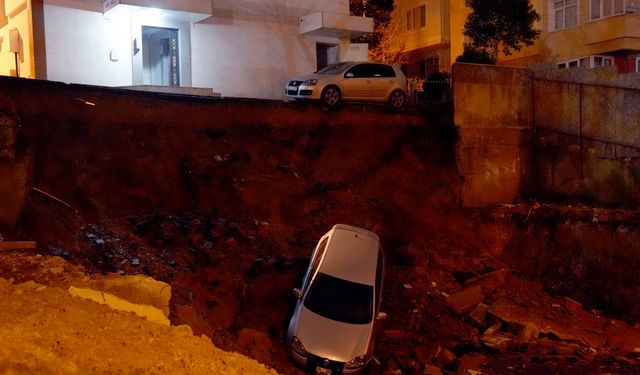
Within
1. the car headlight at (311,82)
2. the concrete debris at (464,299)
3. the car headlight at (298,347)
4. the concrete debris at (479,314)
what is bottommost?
the concrete debris at (479,314)

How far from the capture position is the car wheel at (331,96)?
18172 mm

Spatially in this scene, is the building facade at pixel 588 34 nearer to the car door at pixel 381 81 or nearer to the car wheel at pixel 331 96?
the car door at pixel 381 81

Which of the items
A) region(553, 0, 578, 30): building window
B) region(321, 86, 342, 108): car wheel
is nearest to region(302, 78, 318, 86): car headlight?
region(321, 86, 342, 108): car wheel

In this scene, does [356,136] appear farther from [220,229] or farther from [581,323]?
[581,323]

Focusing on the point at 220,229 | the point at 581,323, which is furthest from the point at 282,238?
the point at 581,323

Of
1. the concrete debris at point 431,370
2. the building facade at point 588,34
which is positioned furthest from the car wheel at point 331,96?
the building facade at point 588,34

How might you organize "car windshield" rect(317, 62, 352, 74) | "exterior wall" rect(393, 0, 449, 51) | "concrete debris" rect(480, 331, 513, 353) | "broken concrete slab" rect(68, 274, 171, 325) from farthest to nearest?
1. "exterior wall" rect(393, 0, 449, 51)
2. "car windshield" rect(317, 62, 352, 74)
3. "concrete debris" rect(480, 331, 513, 353)
4. "broken concrete slab" rect(68, 274, 171, 325)

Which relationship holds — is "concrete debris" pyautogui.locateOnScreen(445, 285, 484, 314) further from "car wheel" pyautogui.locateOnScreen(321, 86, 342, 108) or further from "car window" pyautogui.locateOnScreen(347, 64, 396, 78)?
"car window" pyautogui.locateOnScreen(347, 64, 396, 78)

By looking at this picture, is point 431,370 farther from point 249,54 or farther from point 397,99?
point 249,54

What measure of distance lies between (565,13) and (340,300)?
23.3m

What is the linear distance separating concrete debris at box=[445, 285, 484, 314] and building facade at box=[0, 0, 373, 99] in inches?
434

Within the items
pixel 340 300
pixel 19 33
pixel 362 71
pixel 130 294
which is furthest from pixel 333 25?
pixel 130 294

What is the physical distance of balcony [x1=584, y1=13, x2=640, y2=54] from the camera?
26125 millimetres

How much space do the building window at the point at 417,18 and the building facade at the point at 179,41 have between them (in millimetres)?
9226
